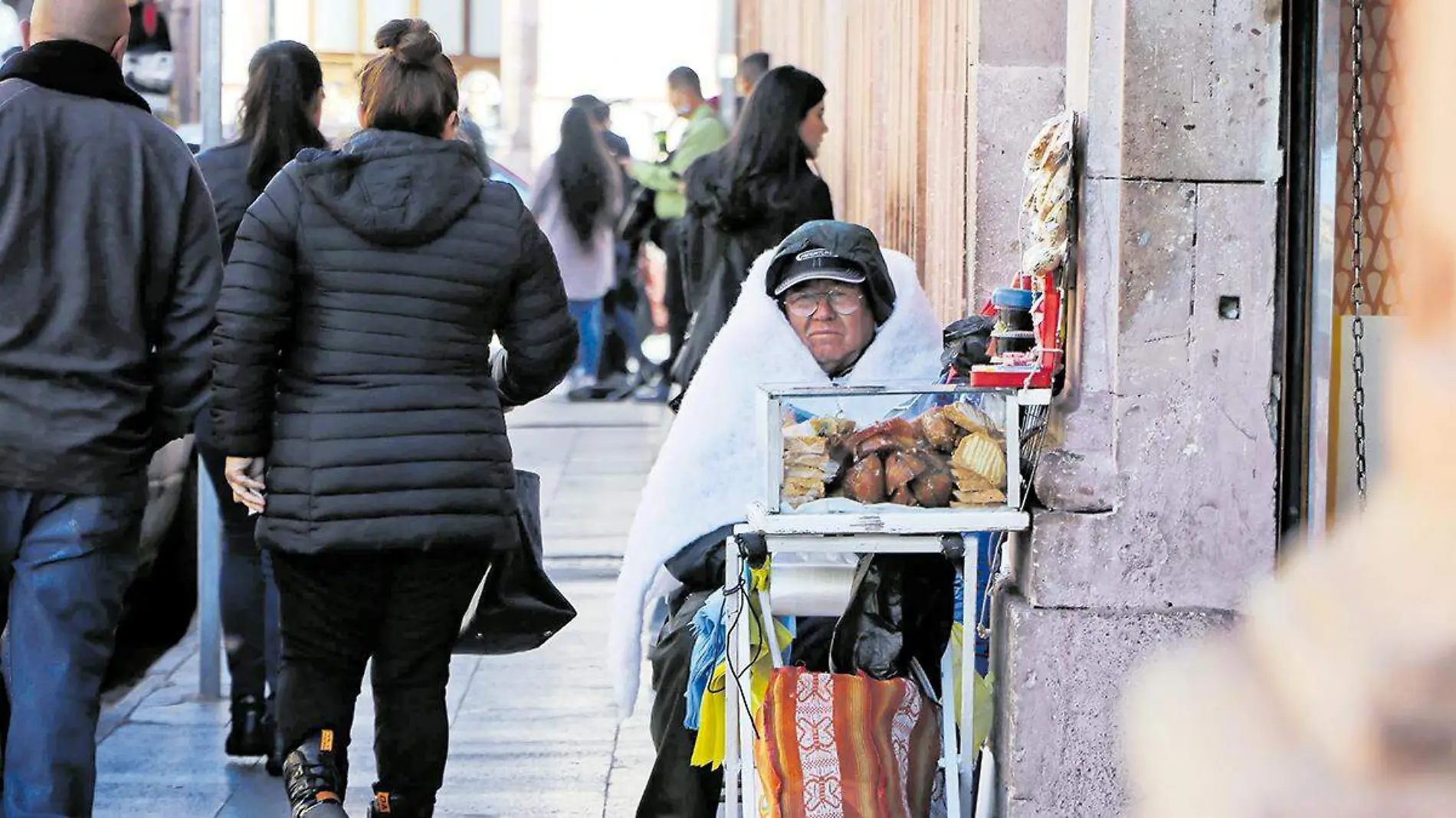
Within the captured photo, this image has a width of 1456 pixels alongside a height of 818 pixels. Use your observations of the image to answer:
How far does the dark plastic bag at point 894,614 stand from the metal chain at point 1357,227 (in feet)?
2.75

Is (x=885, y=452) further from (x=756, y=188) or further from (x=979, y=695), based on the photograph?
(x=756, y=188)

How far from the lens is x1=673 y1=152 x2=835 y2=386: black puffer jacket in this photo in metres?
7.98

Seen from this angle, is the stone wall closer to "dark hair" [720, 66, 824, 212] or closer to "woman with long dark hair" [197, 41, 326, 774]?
"woman with long dark hair" [197, 41, 326, 774]

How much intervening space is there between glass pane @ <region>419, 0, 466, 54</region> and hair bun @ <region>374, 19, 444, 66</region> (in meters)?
31.9

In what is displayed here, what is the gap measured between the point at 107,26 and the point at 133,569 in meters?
1.15

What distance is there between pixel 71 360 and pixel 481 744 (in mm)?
2160

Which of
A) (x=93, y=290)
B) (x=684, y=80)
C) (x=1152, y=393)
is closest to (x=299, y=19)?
(x=684, y=80)

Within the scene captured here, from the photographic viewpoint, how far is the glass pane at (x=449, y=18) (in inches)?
1428

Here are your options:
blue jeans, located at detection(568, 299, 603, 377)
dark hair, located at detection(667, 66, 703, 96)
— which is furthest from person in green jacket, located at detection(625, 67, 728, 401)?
blue jeans, located at detection(568, 299, 603, 377)

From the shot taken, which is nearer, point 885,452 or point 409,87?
point 885,452

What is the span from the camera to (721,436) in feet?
15.5

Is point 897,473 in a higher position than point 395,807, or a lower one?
higher

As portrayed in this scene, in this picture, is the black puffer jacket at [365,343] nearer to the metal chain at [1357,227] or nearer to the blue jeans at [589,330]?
the metal chain at [1357,227]

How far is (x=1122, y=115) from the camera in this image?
14.2ft
